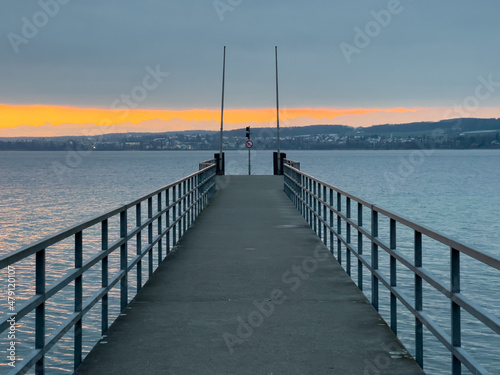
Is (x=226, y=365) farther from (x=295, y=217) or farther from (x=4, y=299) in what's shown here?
(x=295, y=217)

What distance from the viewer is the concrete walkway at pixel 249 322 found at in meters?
5.92

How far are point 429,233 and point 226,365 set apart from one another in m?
2.03

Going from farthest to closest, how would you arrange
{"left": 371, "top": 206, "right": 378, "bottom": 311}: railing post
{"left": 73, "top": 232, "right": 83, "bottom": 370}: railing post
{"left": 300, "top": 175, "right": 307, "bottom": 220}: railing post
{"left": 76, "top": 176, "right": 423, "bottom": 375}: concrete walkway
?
1. {"left": 300, "top": 175, "right": 307, "bottom": 220}: railing post
2. {"left": 371, "top": 206, "right": 378, "bottom": 311}: railing post
3. {"left": 76, "top": 176, "right": 423, "bottom": 375}: concrete walkway
4. {"left": 73, "top": 232, "right": 83, "bottom": 370}: railing post

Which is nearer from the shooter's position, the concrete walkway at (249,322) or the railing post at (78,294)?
the railing post at (78,294)

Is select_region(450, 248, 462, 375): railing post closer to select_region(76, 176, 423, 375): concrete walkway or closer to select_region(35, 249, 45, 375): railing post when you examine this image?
select_region(76, 176, 423, 375): concrete walkway

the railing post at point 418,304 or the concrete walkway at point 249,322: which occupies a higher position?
the railing post at point 418,304

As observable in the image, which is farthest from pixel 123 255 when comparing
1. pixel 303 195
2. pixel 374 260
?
pixel 303 195

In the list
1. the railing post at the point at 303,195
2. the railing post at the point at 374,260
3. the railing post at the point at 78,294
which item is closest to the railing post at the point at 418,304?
the railing post at the point at 374,260

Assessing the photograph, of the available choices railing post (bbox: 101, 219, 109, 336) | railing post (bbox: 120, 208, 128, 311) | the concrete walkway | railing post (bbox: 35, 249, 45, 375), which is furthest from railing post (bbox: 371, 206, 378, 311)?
railing post (bbox: 35, 249, 45, 375)

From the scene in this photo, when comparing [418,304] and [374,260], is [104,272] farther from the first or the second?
[374,260]

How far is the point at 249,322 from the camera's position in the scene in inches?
289

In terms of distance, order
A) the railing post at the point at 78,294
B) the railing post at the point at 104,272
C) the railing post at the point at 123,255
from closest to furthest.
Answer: the railing post at the point at 78,294 < the railing post at the point at 104,272 < the railing post at the point at 123,255

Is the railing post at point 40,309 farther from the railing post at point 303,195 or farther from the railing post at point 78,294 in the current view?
the railing post at point 303,195

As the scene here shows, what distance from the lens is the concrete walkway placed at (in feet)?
19.4
